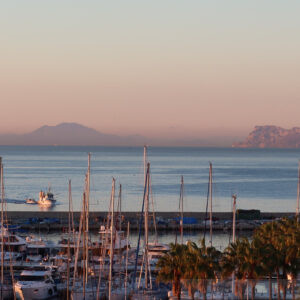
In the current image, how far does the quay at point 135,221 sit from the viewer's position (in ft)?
250

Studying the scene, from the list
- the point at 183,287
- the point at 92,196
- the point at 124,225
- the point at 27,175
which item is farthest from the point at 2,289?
the point at 27,175

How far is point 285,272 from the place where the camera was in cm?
3138

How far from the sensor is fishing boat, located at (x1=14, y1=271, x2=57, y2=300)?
140 feet

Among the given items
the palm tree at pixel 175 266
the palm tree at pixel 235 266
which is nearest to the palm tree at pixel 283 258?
the palm tree at pixel 235 266

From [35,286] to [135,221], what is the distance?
36.6 meters

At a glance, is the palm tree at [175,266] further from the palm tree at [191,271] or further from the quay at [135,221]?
the quay at [135,221]

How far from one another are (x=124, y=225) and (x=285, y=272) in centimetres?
4322

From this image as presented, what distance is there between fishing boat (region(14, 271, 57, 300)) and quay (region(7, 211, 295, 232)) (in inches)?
1056

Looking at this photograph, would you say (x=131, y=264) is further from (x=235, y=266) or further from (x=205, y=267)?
(x=235, y=266)

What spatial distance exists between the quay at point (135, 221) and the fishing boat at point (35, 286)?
88.0ft

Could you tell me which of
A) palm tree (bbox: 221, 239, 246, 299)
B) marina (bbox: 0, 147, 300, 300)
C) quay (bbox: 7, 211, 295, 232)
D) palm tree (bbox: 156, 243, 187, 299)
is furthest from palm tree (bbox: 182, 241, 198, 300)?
quay (bbox: 7, 211, 295, 232)

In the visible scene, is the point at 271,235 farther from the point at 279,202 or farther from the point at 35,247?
the point at 279,202

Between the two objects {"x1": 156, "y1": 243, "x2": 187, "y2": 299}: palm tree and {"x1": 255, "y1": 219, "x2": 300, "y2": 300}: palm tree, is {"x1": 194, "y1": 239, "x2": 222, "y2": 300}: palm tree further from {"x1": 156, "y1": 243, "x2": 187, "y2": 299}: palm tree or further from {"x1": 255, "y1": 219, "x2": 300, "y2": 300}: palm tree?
{"x1": 255, "y1": 219, "x2": 300, "y2": 300}: palm tree

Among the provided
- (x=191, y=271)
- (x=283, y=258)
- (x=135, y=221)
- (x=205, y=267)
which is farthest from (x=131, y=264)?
(x=135, y=221)
